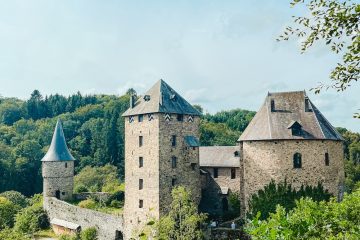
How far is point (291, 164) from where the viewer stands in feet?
110

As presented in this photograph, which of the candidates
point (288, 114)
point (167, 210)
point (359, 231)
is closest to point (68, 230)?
point (167, 210)

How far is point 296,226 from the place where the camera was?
41.9 ft

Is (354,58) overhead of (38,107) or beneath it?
beneath

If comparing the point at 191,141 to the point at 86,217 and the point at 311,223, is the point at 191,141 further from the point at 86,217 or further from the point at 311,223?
the point at 311,223

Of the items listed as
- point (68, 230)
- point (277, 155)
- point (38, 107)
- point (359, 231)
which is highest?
point (38, 107)

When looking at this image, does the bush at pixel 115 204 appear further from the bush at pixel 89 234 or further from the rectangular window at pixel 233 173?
the rectangular window at pixel 233 173

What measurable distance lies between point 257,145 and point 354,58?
2577cm

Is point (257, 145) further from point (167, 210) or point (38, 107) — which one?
point (38, 107)

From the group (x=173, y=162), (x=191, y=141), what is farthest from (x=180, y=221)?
(x=191, y=141)

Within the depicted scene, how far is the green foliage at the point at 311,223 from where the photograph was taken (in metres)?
10.4

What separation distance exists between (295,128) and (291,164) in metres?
2.75

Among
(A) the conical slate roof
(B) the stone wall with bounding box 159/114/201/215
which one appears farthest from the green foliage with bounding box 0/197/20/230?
(B) the stone wall with bounding box 159/114/201/215

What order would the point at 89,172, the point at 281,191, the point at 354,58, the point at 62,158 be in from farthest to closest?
1. the point at 89,172
2. the point at 62,158
3. the point at 281,191
4. the point at 354,58

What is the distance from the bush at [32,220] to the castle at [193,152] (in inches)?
217
